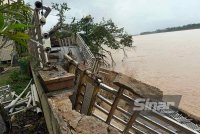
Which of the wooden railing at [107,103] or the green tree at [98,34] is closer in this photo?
the wooden railing at [107,103]

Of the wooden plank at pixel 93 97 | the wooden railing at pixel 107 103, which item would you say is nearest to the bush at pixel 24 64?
the wooden railing at pixel 107 103

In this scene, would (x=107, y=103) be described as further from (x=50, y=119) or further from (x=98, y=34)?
(x=98, y=34)

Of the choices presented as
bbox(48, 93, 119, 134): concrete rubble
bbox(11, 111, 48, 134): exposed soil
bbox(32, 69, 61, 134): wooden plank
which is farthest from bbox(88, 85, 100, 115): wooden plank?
bbox(11, 111, 48, 134): exposed soil

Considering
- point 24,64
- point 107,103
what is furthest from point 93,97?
point 24,64

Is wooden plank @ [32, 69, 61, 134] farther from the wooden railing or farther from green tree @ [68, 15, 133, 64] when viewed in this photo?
green tree @ [68, 15, 133, 64]

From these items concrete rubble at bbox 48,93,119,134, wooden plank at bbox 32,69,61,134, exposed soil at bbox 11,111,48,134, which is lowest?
exposed soil at bbox 11,111,48,134

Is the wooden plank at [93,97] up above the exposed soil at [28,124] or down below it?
above

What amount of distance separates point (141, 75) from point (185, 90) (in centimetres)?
624

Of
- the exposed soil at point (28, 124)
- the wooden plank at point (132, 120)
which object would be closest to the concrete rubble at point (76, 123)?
the wooden plank at point (132, 120)

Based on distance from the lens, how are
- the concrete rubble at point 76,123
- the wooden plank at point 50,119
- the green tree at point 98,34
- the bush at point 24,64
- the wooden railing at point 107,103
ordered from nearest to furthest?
the concrete rubble at point 76,123 < the wooden plank at point 50,119 < the wooden railing at point 107,103 < the bush at point 24,64 < the green tree at point 98,34

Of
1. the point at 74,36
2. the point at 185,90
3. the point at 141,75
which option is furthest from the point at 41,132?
the point at 141,75

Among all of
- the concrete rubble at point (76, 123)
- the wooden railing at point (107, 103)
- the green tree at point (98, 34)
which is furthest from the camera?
the green tree at point (98, 34)

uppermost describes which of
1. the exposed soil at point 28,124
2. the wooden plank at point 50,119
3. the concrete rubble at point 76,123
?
the concrete rubble at point 76,123

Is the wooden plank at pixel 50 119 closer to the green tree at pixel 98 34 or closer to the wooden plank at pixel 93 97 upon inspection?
the wooden plank at pixel 93 97
